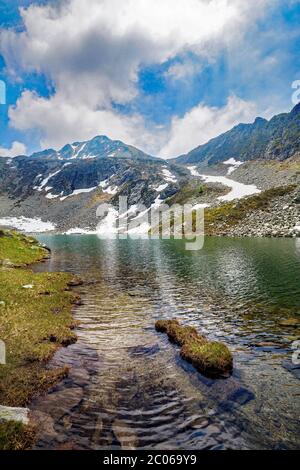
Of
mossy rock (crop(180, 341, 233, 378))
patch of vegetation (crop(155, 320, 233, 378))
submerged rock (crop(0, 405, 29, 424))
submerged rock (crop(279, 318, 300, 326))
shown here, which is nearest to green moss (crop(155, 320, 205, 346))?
patch of vegetation (crop(155, 320, 233, 378))

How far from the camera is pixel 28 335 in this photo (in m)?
18.0

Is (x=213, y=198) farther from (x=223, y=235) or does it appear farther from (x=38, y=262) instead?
(x=38, y=262)

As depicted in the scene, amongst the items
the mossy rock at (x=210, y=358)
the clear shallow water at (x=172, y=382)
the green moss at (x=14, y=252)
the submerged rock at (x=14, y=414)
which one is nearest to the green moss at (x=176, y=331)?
the clear shallow water at (x=172, y=382)

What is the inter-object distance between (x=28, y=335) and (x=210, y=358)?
11.1 meters

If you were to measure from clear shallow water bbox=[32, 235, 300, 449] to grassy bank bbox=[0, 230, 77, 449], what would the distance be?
730 mm

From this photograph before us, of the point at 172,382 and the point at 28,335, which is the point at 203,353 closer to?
the point at 172,382

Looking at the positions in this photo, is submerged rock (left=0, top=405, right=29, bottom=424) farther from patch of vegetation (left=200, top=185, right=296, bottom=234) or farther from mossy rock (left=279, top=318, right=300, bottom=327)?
patch of vegetation (left=200, top=185, right=296, bottom=234)

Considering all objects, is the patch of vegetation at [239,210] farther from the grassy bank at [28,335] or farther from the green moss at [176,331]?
the green moss at [176,331]

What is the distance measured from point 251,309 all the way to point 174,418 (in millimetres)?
14920

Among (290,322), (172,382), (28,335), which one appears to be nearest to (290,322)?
(290,322)

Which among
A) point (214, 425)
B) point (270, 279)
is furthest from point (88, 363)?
point (270, 279)

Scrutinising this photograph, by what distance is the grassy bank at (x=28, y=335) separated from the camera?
461 inches

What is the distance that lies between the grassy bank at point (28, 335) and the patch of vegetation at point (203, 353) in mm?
6525

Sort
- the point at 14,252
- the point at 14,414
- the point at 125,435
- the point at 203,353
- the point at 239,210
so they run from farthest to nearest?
the point at 239,210
the point at 14,252
the point at 203,353
the point at 14,414
the point at 125,435
